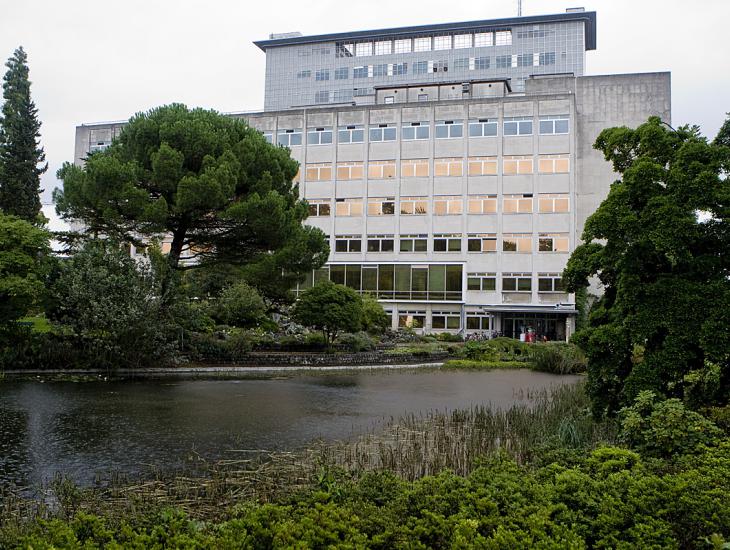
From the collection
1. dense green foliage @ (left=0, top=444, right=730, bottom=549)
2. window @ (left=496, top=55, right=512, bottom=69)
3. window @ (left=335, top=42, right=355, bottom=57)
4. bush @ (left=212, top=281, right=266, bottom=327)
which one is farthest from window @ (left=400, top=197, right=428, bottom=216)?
dense green foliage @ (left=0, top=444, right=730, bottom=549)

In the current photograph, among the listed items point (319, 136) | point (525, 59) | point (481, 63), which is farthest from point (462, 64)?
point (319, 136)

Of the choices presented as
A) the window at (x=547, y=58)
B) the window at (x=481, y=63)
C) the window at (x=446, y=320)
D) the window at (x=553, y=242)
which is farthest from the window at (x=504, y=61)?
the window at (x=446, y=320)

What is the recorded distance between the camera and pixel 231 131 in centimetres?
2822

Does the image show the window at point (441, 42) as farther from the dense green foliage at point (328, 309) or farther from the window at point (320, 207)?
→ the dense green foliage at point (328, 309)

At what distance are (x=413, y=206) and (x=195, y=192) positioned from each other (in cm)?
3103

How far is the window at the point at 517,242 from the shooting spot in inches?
1996

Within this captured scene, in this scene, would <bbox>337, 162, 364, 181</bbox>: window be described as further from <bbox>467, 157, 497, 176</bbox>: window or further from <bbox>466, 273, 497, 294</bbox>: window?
<bbox>466, 273, 497, 294</bbox>: window

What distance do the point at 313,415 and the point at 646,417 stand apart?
24.6 feet

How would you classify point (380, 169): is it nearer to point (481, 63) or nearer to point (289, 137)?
point (289, 137)

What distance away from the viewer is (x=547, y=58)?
72.4 metres

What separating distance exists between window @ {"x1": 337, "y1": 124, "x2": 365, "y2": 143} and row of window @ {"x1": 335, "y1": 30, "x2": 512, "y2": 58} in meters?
26.2

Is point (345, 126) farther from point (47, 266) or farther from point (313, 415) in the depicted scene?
point (313, 415)

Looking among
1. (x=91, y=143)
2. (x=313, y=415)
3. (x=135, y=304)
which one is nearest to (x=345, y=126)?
(x=91, y=143)

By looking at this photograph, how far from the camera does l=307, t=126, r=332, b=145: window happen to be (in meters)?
55.9
